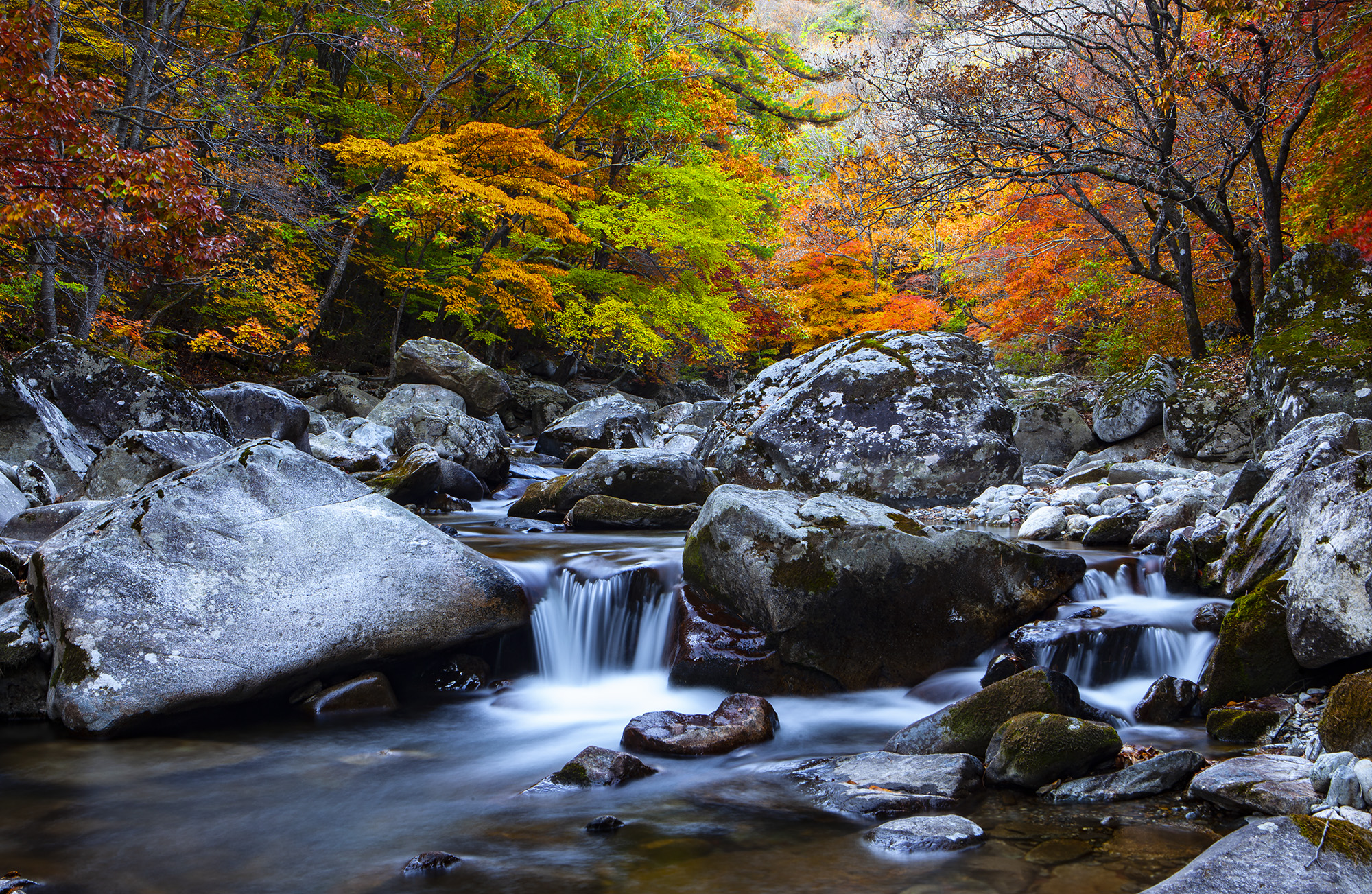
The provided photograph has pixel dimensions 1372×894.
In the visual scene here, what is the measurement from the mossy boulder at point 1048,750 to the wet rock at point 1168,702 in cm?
90

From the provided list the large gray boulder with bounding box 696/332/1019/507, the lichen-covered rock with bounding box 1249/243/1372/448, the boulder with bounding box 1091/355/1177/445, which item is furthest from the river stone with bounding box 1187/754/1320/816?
the boulder with bounding box 1091/355/1177/445

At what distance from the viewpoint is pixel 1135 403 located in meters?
12.9

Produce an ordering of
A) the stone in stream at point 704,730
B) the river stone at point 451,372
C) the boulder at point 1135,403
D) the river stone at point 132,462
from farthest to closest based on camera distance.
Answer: the river stone at point 451,372 < the boulder at point 1135,403 < the river stone at point 132,462 < the stone in stream at point 704,730

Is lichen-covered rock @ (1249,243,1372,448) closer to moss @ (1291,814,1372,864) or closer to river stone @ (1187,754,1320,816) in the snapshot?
river stone @ (1187,754,1320,816)

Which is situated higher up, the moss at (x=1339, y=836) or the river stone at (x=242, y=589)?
the river stone at (x=242, y=589)

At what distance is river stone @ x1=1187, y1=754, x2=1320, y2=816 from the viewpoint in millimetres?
3000

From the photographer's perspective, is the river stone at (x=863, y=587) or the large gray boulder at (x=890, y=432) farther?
the large gray boulder at (x=890, y=432)

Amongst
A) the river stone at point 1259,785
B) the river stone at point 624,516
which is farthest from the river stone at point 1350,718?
the river stone at point 624,516

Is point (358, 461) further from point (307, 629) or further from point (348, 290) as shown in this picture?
point (348, 290)

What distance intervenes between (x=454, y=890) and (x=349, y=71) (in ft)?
66.6

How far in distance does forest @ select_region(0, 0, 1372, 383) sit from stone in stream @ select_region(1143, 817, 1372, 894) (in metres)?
6.90

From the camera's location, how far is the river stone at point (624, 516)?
28.2ft

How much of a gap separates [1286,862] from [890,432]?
7413 millimetres

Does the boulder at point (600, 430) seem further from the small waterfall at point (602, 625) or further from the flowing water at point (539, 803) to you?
the flowing water at point (539, 803)
